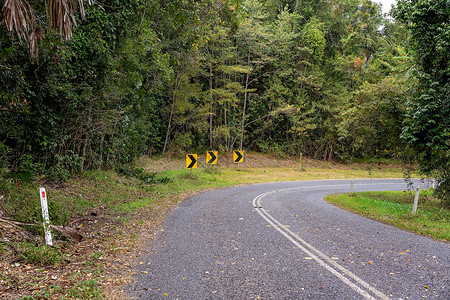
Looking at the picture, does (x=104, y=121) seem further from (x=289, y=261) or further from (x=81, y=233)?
(x=289, y=261)

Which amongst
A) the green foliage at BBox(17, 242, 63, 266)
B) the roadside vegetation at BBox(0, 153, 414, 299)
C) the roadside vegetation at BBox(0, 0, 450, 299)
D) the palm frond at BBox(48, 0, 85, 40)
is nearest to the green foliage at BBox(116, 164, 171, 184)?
the roadside vegetation at BBox(0, 0, 450, 299)

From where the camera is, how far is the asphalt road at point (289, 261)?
12.0 ft

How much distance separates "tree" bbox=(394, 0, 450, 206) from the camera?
912 cm

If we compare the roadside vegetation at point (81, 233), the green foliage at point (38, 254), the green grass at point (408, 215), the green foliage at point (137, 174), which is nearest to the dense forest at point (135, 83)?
the green foliage at point (137, 174)

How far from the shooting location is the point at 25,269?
13.2 feet

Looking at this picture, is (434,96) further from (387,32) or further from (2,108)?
(387,32)

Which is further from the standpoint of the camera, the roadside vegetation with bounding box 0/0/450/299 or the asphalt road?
the roadside vegetation with bounding box 0/0/450/299

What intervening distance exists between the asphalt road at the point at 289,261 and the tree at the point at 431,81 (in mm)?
3999

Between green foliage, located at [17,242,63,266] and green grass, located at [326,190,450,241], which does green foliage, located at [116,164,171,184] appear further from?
green foliage, located at [17,242,63,266]

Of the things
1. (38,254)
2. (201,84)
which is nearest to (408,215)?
(38,254)

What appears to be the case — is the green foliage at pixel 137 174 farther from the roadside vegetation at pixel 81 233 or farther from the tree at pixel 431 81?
the tree at pixel 431 81

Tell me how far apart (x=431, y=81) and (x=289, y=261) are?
28.4 feet

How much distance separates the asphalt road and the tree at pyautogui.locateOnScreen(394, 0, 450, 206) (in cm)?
400

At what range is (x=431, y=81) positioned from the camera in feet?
31.0
